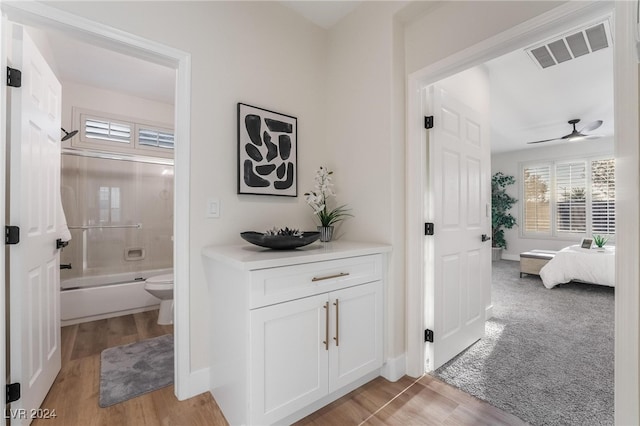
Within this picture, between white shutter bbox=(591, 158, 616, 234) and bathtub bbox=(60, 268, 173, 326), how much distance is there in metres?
7.79

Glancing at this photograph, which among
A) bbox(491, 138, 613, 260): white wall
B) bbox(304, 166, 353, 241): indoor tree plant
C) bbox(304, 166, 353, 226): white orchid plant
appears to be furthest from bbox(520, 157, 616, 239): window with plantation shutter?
bbox(304, 166, 353, 241): indoor tree plant

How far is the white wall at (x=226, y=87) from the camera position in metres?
1.70

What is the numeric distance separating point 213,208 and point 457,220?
1.77 metres

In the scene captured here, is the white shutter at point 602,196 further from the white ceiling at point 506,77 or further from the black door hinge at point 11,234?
the black door hinge at point 11,234

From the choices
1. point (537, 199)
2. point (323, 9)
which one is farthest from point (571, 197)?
point (323, 9)

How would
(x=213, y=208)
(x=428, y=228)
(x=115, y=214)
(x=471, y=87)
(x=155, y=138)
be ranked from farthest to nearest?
1. (x=155, y=138)
2. (x=115, y=214)
3. (x=471, y=87)
4. (x=428, y=228)
5. (x=213, y=208)

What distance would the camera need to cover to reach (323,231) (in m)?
2.09

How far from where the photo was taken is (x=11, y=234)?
4.37ft

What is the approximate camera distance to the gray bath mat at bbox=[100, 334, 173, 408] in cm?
176

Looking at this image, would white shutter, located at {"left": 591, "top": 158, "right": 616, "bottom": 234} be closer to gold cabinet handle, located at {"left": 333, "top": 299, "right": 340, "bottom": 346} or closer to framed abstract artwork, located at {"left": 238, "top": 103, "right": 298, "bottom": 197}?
framed abstract artwork, located at {"left": 238, "top": 103, "right": 298, "bottom": 197}

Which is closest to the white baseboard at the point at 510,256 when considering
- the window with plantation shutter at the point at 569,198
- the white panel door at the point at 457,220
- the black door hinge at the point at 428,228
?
the window with plantation shutter at the point at 569,198

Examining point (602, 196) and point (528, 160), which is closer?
point (602, 196)

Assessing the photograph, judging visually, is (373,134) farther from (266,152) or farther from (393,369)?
(393,369)

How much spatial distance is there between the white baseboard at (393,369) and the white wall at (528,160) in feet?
20.2
